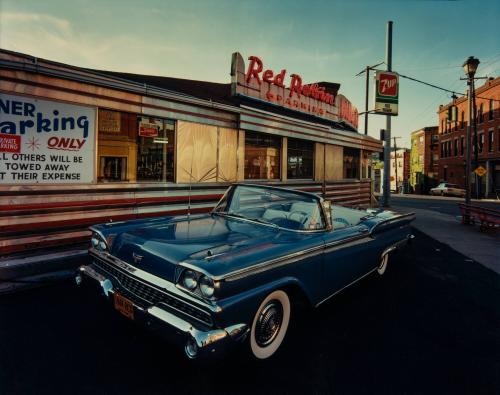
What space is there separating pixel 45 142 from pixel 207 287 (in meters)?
4.00

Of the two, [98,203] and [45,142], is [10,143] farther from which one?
[98,203]

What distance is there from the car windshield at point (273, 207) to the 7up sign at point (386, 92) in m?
10.2

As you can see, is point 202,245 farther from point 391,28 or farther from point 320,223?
point 391,28

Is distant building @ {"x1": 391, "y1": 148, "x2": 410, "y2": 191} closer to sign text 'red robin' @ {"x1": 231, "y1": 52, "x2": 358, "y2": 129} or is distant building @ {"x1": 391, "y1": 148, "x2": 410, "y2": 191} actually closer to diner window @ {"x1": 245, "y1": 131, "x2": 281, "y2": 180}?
sign text 'red robin' @ {"x1": 231, "y1": 52, "x2": 358, "y2": 129}

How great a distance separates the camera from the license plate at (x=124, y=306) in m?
2.60

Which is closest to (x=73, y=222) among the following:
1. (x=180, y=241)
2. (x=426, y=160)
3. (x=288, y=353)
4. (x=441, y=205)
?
(x=180, y=241)

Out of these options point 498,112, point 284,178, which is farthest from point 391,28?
point 498,112

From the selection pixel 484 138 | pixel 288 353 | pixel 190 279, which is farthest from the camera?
pixel 484 138

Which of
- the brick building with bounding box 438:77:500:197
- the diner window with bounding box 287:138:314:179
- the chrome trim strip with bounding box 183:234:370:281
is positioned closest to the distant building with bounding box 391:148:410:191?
the brick building with bounding box 438:77:500:197

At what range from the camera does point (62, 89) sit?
4758 millimetres

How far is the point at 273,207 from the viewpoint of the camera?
3.86 meters

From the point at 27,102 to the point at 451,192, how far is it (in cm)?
4084

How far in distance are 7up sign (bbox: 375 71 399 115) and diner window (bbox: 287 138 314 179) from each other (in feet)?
14.3

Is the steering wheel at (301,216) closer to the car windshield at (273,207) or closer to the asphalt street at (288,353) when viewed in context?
the car windshield at (273,207)
